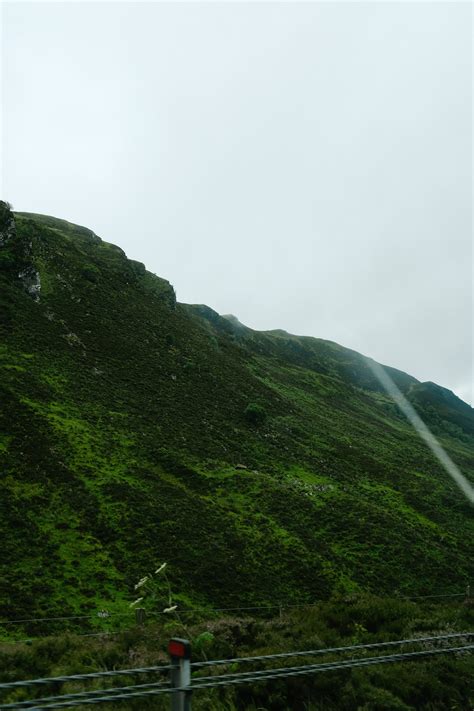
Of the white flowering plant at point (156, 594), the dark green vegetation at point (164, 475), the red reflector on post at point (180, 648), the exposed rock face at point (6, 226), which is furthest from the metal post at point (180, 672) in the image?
the exposed rock face at point (6, 226)

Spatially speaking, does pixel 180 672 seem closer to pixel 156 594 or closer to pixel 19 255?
pixel 156 594

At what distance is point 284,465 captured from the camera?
164ft

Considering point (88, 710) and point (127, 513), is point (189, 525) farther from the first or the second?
point (88, 710)

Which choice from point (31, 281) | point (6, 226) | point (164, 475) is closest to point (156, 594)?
point (164, 475)

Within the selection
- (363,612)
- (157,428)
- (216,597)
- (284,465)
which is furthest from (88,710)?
(284,465)

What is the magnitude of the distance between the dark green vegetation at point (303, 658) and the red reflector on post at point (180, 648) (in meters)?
4.18

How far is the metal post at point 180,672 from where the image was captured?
4395 mm

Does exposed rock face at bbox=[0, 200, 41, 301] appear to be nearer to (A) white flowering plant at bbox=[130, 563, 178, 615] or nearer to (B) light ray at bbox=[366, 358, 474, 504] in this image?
(A) white flowering plant at bbox=[130, 563, 178, 615]

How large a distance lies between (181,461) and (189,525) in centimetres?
938

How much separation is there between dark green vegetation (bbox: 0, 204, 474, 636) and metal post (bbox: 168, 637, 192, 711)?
19.8 metres

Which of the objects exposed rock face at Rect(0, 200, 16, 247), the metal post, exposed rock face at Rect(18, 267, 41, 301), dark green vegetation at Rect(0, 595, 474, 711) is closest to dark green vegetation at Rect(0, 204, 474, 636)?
exposed rock face at Rect(18, 267, 41, 301)

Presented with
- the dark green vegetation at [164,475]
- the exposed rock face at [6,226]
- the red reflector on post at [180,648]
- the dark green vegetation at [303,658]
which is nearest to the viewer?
the red reflector on post at [180,648]

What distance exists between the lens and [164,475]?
38.5 m

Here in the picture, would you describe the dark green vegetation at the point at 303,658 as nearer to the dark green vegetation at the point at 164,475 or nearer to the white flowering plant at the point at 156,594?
the dark green vegetation at the point at 164,475
